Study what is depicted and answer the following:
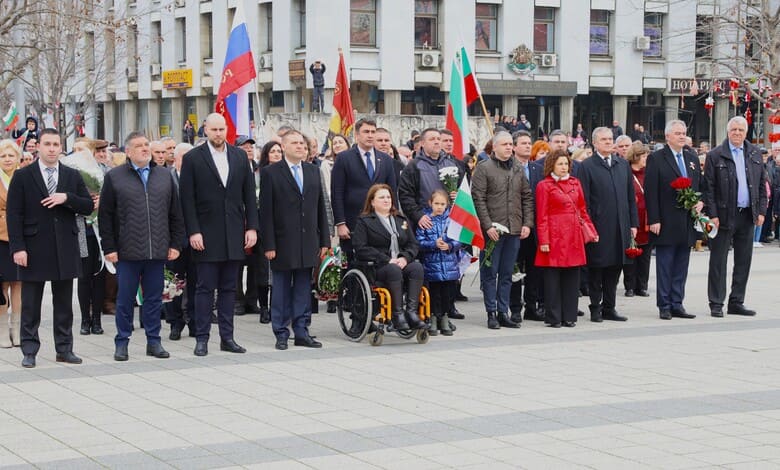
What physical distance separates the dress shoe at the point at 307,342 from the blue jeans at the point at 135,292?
1.34 meters

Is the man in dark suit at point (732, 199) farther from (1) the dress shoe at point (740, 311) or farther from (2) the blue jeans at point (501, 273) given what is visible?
(2) the blue jeans at point (501, 273)

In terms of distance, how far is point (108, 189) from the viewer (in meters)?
11.1

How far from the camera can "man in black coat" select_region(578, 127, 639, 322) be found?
540 inches

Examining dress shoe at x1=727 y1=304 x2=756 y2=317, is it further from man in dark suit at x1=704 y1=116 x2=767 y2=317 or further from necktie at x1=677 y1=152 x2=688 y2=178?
necktie at x1=677 y1=152 x2=688 y2=178

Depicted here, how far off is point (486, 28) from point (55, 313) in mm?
41469

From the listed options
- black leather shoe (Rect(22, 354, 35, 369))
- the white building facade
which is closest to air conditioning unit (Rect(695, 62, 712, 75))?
the white building facade

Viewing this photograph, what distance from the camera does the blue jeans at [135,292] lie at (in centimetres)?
1109

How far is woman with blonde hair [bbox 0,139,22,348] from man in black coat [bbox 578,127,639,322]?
590 cm

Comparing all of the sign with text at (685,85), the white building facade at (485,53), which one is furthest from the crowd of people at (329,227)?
the sign with text at (685,85)

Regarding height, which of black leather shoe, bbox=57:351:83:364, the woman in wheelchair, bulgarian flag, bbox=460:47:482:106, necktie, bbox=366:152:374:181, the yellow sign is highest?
the yellow sign

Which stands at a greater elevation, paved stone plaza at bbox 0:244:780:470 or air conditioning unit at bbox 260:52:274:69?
air conditioning unit at bbox 260:52:274:69

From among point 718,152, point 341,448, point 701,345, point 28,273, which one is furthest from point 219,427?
point 718,152

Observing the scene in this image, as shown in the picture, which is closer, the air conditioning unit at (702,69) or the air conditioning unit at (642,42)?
the air conditioning unit at (642,42)

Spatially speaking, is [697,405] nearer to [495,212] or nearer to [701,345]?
[701,345]
